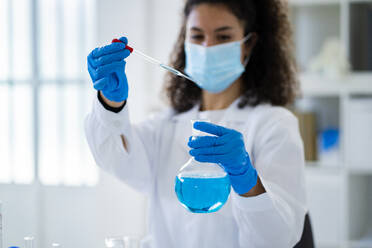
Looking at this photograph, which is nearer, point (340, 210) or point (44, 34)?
point (44, 34)

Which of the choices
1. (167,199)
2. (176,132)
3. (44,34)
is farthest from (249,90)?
(44,34)

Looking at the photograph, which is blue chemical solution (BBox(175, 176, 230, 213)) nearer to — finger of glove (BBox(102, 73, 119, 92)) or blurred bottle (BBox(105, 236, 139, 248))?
blurred bottle (BBox(105, 236, 139, 248))

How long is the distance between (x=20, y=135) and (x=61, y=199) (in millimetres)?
393

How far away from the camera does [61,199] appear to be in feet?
7.53

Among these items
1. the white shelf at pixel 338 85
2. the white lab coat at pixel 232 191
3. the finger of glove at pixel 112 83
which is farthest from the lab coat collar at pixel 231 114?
the white shelf at pixel 338 85

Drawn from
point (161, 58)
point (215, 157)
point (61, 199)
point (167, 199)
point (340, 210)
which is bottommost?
point (340, 210)

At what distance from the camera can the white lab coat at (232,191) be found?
1.32 meters

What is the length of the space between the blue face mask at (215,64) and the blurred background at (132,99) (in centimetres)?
85

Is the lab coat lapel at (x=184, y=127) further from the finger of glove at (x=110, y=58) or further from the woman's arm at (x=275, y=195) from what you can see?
the finger of glove at (x=110, y=58)

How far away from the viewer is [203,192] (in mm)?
1071

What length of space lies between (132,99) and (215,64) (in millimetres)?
1369

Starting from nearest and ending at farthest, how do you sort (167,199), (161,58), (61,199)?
(167,199)
(61,199)
(161,58)

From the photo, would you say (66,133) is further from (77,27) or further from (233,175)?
(233,175)

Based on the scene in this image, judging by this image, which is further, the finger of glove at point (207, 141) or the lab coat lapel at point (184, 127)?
the lab coat lapel at point (184, 127)
